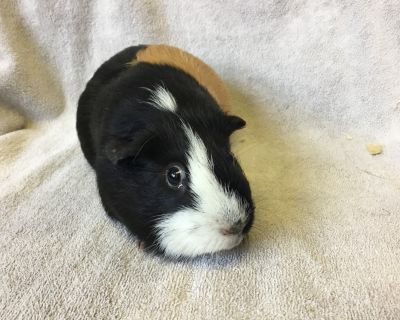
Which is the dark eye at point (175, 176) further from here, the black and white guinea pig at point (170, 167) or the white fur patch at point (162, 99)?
the white fur patch at point (162, 99)

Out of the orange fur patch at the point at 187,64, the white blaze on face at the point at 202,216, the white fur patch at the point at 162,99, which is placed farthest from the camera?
the orange fur patch at the point at 187,64

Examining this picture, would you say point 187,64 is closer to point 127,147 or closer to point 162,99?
point 162,99

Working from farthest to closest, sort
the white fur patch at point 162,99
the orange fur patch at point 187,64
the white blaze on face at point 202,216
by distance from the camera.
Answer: the orange fur patch at point 187,64, the white fur patch at point 162,99, the white blaze on face at point 202,216

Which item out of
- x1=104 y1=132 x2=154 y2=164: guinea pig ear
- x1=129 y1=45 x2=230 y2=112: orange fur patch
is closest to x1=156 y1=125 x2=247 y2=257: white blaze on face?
x1=104 y1=132 x2=154 y2=164: guinea pig ear

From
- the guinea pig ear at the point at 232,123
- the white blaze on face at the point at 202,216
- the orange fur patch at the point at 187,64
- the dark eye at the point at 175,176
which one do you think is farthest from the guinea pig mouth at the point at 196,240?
the orange fur patch at the point at 187,64

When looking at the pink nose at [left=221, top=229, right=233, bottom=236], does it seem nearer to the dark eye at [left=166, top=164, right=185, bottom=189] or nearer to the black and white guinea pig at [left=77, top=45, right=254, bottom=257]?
the black and white guinea pig at [left=77, top=45, right=254, bottom=257]

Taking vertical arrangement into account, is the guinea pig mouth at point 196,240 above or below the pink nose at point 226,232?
below
